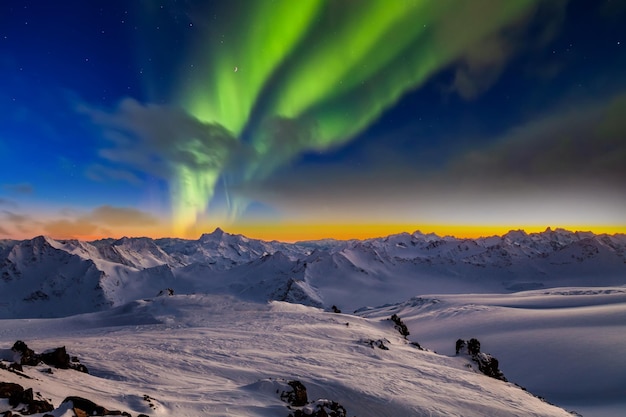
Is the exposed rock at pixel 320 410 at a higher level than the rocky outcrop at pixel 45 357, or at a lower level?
lower

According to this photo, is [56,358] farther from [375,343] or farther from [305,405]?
[375,343]

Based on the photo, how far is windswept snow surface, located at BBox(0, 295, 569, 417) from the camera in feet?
55.4

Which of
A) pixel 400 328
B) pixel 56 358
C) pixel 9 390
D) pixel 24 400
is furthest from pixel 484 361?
pixel 9 390

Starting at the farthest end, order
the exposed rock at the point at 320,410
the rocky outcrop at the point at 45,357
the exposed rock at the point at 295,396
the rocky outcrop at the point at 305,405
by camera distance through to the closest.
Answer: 1. the exposed rock at the point at 295,396
2. the rocky outcrop at the point at 45,357
3. the rocky outcrop at the point at 305,405
4. the exposed rock at the point at 320,410

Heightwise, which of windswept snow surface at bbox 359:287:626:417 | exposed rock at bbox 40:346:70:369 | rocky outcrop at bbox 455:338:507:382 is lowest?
windswept snow surface at bbox 359:287:626:417

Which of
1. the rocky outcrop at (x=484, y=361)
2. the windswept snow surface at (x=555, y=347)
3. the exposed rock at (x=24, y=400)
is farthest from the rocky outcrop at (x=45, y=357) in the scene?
the windswept snow surface at (x=555, y=347)

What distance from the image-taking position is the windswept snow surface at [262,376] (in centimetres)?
1689

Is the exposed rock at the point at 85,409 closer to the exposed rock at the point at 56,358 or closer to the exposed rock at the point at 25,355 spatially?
the exposed rock at the point at 25,355

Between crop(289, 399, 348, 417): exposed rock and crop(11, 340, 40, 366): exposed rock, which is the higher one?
crop(11, 340, 40, 366): exposed rock

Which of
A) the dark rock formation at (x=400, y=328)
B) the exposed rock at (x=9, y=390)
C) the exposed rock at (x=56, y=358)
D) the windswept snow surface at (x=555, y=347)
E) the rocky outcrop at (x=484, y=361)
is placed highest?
the exposed rock at (x=9, y=390)

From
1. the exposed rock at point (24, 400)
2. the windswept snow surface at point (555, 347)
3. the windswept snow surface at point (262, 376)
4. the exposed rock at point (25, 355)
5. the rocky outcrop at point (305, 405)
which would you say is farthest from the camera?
the windswept snow surface at point (555, 347)

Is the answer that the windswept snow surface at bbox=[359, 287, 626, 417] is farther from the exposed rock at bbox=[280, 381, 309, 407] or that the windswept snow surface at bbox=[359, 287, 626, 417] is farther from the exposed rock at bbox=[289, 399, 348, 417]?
the exposed rock at bbox=[280, 381, 309, 407]

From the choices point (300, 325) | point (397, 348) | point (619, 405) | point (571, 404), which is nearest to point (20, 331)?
point (300, 325)

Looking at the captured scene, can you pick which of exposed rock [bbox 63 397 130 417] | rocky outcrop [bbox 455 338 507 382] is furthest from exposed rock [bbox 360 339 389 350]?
exposed rock [bbox 63 397 130 417]
